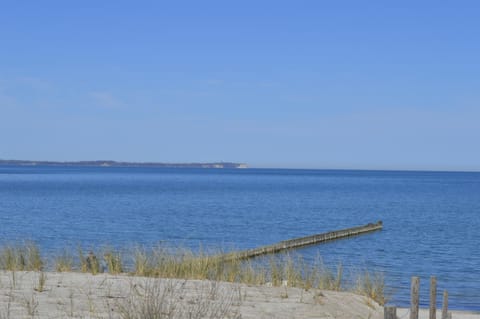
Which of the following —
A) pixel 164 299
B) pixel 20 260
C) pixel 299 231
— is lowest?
pixel 299 231

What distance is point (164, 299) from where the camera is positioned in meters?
10.8

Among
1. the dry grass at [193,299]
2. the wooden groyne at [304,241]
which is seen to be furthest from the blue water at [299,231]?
the dry grass at [193,299]

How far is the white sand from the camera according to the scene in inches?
430

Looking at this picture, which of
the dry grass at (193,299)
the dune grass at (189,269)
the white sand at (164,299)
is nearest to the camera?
the dry grass at (193,299)

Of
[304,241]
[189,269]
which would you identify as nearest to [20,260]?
[189,269]

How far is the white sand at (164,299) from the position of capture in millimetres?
10930

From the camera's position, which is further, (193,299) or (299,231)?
(299,231)

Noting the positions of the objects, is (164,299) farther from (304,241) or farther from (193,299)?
(304,241)

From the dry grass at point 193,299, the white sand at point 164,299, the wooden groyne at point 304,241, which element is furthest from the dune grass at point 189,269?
the wooden groyne at point 304,241

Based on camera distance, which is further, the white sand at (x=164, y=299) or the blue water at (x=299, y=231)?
the blue water at (x=299, y=231)

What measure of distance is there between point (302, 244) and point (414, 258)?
698 centimetres

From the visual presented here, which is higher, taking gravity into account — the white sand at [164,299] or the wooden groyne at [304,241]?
the white sand at [164,299]

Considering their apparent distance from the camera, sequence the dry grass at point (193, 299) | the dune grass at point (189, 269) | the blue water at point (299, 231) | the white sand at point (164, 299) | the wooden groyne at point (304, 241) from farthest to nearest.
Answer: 1. the wooden groyne at point (304, 241)
2. the blue water at point (299, 231)
3. the dune grass at point (189, 269)
4. the white sand at point (164, 299)
5. the dry grass at point (193, 299)

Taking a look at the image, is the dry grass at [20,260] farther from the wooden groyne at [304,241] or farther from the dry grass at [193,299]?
the wooden groyne at [304,241]
